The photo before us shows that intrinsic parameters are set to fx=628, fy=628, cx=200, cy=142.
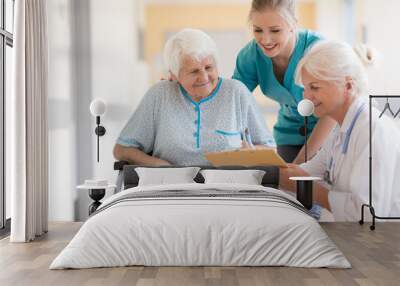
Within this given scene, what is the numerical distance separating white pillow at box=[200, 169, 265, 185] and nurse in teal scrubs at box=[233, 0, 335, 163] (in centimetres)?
55

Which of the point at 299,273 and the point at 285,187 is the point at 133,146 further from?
the point at 299,273

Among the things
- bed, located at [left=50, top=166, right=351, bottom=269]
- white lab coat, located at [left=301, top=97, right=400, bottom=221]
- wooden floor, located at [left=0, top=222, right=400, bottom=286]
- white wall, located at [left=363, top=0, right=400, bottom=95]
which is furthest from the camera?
white wall, located at [left=363, top=0, right=400, bottom=95]

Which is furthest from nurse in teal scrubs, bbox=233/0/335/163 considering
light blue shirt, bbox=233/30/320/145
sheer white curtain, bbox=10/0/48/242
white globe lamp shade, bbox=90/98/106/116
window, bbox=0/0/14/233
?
window, bbox=0/0/14/233

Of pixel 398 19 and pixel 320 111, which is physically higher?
pixel 398 19

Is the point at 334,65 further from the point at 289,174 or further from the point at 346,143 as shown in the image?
the point at 289,174

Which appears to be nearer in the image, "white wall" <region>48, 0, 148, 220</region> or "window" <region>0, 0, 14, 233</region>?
"window" <region>0, 0, 14, 233</region>

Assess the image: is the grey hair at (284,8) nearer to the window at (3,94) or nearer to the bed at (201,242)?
the window at (3,94)

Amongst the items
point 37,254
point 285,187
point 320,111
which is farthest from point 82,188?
point 320,111

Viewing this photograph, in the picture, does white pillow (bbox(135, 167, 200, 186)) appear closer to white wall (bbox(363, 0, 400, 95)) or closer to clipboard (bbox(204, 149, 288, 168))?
clipboard (bbox(204, 149, 288, 168))

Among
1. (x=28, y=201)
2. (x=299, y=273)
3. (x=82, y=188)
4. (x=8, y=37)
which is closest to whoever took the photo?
(x=299, y=273)

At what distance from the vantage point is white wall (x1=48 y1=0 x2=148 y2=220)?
7.32 m

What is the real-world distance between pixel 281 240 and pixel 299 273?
1.09 ft

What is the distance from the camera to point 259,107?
7195 millimetres

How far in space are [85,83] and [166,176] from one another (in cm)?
157
